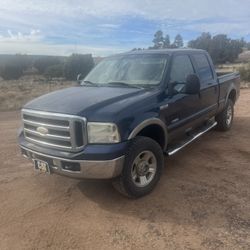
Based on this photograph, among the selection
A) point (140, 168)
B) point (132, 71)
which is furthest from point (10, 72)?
point (140, 168)

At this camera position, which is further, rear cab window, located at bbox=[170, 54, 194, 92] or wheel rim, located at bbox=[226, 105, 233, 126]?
wheel rim, located at bbox=[226, 105, 233, 126]

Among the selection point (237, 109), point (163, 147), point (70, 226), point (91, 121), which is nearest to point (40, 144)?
point (91, 121)

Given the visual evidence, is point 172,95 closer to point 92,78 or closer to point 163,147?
point 163,147

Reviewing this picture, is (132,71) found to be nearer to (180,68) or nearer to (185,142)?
(180,68)

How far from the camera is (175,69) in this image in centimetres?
520

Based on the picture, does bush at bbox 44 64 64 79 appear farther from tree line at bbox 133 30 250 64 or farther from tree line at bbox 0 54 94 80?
tree line at bbox 133 30 250 64

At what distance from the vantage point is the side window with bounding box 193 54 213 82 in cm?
609

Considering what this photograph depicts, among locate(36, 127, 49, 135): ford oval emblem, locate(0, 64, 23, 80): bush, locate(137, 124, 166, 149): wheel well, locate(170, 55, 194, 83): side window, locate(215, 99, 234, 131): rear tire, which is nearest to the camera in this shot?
locate(36, 127, 49, 135): ford oval emblem

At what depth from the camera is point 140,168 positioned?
4.31m

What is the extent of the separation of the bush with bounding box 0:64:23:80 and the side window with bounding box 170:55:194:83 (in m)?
41.0

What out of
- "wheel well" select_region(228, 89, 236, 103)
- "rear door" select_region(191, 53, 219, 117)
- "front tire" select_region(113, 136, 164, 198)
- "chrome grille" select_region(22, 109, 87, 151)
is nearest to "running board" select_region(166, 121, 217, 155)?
"rear door" select_region(191, 53, 219, 117)

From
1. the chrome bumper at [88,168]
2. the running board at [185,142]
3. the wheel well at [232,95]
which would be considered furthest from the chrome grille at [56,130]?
the wheel well at [232,95]

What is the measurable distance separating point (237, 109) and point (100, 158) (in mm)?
7812

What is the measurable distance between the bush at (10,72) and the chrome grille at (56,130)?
41665mm
